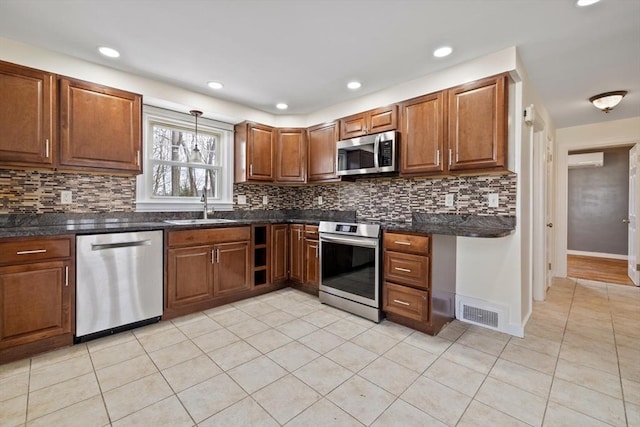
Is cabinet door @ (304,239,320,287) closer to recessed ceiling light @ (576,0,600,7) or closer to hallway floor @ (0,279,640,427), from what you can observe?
hallway floor @ (0,279,640,427)

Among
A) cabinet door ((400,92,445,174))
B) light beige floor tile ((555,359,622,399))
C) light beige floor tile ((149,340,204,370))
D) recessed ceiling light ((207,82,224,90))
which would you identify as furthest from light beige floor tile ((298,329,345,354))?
recessed ceiling light ((207,82,224,90))

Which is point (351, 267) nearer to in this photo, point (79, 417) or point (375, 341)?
point (375, 341)

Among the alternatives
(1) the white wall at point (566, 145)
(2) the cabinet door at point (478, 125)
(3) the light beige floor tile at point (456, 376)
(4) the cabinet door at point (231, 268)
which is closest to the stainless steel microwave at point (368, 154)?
(2) the cabinet door at point (478, 125)

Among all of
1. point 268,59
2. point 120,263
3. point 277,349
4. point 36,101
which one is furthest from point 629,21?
point 36,101

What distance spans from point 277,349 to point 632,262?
16.7 ft

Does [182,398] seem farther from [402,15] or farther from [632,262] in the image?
[632,262]

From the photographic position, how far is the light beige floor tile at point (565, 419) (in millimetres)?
A: 1408

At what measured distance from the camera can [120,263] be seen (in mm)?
2328

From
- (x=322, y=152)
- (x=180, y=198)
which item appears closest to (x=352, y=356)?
(x=322, y=152)

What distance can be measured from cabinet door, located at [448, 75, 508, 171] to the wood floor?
3.51 meters

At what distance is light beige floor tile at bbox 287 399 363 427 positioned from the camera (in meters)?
1.41

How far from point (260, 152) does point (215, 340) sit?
232 cm

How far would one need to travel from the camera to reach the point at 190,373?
183 cm

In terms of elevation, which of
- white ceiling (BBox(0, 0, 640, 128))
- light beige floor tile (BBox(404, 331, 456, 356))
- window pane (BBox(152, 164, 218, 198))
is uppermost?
white ceiling (BBox(0, 0, 640, 128))
